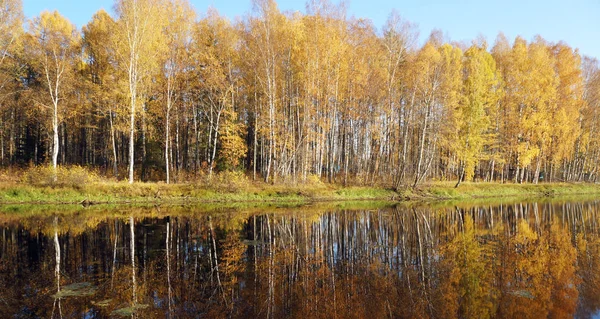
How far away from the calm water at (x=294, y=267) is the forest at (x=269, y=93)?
11884 millimetres

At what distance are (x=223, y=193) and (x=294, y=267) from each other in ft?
53.9

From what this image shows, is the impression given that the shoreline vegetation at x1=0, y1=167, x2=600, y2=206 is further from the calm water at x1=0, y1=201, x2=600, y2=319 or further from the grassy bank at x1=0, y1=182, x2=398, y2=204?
the calm water at x1=0, y1=201, x2=600, y2=319

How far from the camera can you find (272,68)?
27656 millimetres

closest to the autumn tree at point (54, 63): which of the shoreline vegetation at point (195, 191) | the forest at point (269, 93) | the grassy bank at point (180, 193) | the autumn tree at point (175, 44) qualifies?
the forest at point (269, 93)

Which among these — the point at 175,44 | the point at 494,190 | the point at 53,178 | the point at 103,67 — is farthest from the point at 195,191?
the point at 494,190

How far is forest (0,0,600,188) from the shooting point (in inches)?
1080

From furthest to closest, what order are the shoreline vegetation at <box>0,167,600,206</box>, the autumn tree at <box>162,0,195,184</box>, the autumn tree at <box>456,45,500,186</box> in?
the autumn tree at <box>456,45,500,186</box> < the autumn tree at <box>162,0,195,184</box> < the shoreline vegetation at <box>0,167,600,206</box>

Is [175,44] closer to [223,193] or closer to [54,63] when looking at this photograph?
[54,63]

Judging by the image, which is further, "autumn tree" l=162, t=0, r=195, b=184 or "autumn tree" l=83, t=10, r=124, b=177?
"autumn tree" l=83, t=10, r=124, b=177

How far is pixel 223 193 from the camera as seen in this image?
25703 mm

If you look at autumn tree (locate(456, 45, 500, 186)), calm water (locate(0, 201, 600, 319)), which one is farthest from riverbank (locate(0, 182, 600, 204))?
calm water (locate(0, 201, 600, 319))

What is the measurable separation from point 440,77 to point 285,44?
12059mm

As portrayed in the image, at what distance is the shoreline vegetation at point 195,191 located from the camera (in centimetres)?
2283

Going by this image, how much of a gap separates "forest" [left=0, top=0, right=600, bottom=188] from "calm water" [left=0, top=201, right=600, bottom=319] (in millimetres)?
Result: 11884
